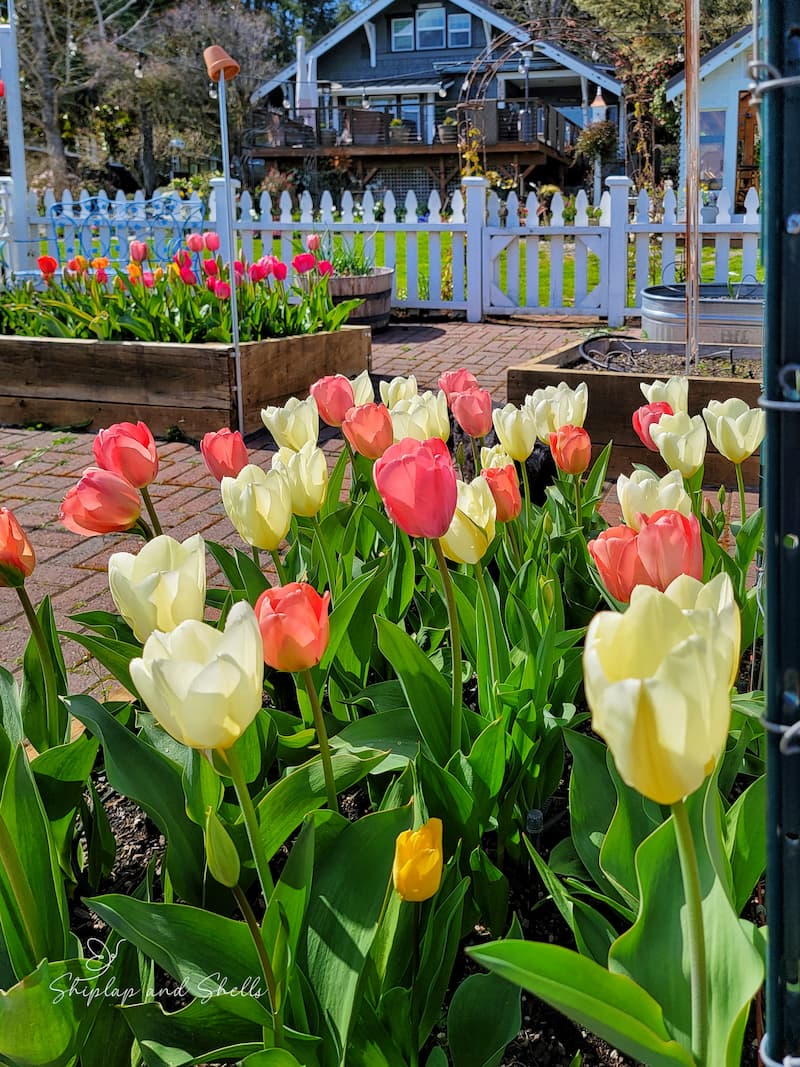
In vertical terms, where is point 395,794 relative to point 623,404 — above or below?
below

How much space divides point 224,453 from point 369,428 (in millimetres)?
237

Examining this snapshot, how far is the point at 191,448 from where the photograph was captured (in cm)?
496

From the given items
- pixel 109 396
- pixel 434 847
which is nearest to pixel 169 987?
pixel 434 847

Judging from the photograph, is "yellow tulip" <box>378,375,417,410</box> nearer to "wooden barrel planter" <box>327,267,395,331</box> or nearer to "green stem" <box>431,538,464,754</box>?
"green stem" <box>431,538,464,754</box>

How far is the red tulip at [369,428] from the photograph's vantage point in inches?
67.2

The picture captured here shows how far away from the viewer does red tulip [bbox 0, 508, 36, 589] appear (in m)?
1.35

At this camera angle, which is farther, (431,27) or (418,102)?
(431,27)

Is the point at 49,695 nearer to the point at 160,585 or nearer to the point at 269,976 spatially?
the point at 160,585

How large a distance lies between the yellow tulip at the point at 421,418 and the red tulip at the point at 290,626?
68 cm

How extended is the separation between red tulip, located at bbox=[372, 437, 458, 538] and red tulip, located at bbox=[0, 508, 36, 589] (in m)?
0.48

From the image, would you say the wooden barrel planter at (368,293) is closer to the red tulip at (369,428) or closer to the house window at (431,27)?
the red tulip at (369,428)

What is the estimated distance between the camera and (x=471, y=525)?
139cm

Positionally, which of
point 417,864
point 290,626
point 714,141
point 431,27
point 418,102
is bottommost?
point 417,864

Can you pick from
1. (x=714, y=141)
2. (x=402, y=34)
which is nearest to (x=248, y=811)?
(x=714, y=141)
